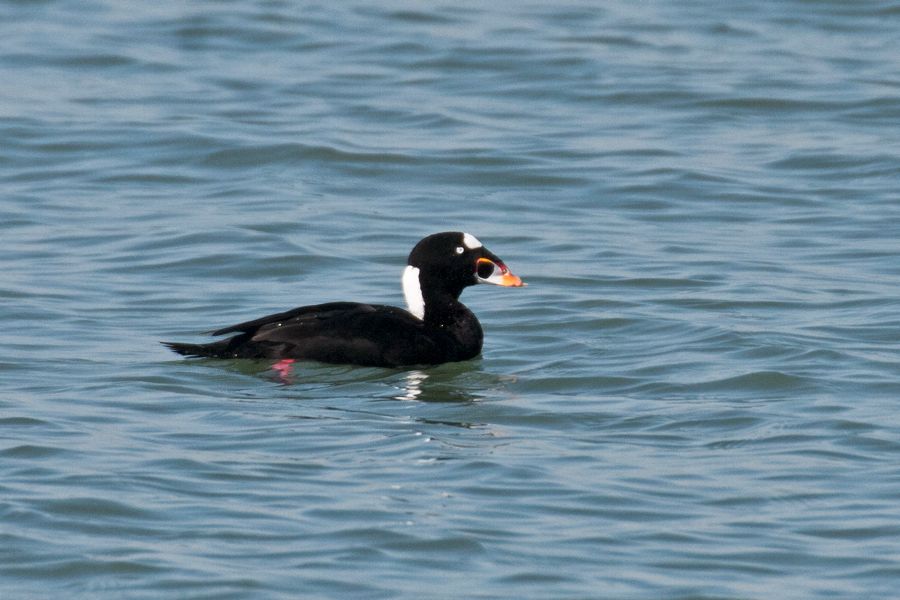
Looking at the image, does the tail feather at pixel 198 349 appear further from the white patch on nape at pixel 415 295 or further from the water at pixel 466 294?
the white patch on nape at pixel 415 295

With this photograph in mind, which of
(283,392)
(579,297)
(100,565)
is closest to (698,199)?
(579,297)

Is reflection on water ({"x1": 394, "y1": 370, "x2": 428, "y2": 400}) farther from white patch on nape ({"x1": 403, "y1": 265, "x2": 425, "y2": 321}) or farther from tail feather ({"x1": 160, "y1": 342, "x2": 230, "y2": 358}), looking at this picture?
tail feather ({"x1": 160, "y1": 342, "x2": 230, "y2": 358})

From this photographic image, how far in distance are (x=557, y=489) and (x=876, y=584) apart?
61.6 inches

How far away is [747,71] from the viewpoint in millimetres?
20906

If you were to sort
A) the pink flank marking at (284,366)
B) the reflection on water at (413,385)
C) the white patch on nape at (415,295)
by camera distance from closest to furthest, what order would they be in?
the reflection on water at (413,385)
the pink flank marking at (284,366)
the white patch on nape at (415,295)

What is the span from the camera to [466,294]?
517 inches

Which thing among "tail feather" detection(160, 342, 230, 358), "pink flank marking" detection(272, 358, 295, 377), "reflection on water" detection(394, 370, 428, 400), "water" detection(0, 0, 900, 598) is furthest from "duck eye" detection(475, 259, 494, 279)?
"tail feather" detection(160, 342, 230, 358)

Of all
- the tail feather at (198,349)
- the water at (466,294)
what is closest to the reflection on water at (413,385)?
the water at (466,294)

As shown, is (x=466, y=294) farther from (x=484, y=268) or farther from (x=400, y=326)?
(x=400, y=326)

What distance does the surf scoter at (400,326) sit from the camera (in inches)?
401

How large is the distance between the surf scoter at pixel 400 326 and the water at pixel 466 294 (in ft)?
0.41

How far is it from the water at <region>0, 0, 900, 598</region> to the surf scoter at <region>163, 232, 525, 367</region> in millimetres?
125

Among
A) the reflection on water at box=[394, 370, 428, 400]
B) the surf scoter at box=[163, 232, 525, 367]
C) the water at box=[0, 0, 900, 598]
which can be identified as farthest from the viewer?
the surf scoter at box=[163, 232, 525, 367]

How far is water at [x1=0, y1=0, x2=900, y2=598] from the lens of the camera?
7.22 meters
